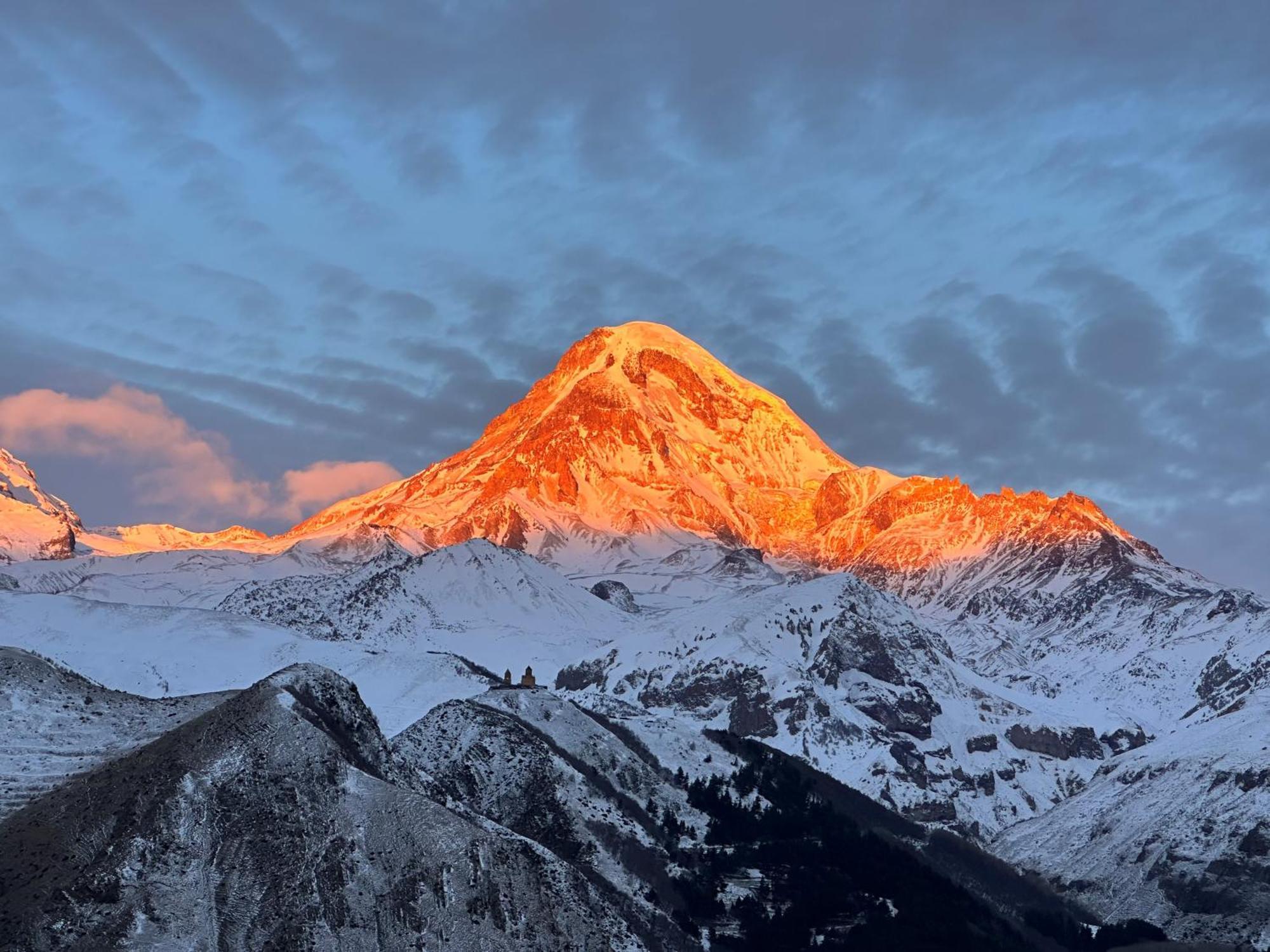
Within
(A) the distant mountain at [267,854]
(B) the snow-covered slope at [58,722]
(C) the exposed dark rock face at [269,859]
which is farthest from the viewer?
(B) the snow-covered slope at [58,722]

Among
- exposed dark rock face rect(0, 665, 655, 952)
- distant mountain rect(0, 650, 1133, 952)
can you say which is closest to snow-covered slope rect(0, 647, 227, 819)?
distant mountain rect(0, 650, 1133, 952)

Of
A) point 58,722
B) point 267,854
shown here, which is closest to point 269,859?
point 267,854

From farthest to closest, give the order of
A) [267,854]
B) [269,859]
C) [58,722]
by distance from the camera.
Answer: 1. [58,722]
2. [267,854]
3. [269,859]

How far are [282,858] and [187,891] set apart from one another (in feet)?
29.0

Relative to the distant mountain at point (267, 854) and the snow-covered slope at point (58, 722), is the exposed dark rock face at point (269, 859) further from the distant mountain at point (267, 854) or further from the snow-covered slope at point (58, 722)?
the snow-covered slope at point (58, 722)

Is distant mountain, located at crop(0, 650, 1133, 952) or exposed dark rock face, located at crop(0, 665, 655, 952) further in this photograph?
distant mountain, located at crop(0, 650, 1133, 952)

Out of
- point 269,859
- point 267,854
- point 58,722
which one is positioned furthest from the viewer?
point 58,722

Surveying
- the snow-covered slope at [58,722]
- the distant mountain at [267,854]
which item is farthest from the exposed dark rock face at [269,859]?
the snow-covered slope at [58,722]

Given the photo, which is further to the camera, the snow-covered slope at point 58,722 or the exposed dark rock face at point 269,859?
the snow-covered slope at point 58,722

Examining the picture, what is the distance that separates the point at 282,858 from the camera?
15725 cm

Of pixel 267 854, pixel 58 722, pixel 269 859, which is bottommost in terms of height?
pixel 269 859

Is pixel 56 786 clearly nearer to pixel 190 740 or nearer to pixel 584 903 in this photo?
pixel 190 740

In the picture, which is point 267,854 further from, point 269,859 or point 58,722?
point 58,722

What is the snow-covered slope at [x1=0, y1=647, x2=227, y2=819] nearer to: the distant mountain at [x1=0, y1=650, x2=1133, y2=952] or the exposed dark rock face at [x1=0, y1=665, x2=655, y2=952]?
the distant mountain at [x1=0, y1=650, x2=1133, y2=952]
